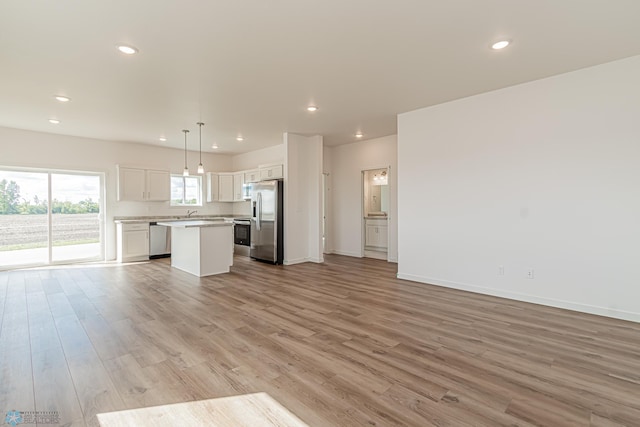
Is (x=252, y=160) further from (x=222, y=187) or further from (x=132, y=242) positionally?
(x=132, y=242)

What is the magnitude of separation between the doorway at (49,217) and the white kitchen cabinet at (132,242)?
0.65 metres

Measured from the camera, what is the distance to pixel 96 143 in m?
7.10

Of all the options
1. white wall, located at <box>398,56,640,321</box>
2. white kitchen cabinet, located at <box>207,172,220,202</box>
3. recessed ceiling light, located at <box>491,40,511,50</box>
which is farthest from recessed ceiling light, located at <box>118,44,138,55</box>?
white kitchen cabinet, located at <box>207,172,220,202</box>

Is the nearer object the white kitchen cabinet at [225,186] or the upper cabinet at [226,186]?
the upper cabinet at [226,186]

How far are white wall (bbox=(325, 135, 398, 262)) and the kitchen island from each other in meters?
3.17

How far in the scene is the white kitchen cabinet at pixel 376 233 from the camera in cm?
746

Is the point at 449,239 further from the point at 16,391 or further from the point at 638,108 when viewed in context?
the point at 16,391

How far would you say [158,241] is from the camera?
7.57 m

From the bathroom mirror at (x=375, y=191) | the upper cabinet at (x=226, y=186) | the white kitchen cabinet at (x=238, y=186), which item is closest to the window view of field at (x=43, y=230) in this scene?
the upper cabinet at (x=226, y=186)

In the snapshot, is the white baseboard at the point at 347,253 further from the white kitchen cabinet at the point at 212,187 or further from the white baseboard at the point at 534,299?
the white kitchen cabinet at the point at 212,187

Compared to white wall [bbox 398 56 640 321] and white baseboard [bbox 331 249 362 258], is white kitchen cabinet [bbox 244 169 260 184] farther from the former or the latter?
white wall [bbox 398 56 640 321]

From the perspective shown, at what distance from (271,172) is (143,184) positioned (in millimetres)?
3271

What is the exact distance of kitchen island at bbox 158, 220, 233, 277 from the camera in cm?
553

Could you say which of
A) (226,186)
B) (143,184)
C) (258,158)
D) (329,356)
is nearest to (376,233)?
(258,158)
